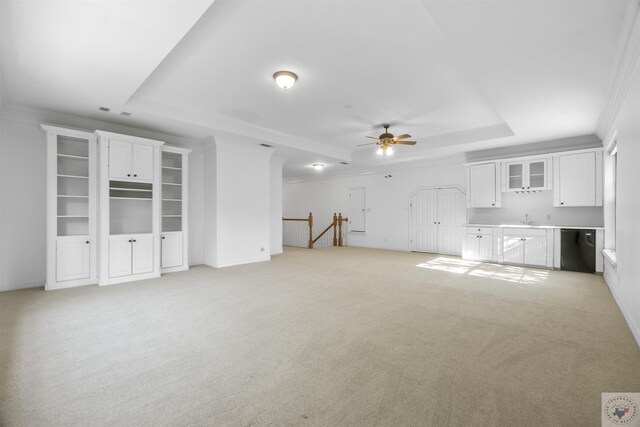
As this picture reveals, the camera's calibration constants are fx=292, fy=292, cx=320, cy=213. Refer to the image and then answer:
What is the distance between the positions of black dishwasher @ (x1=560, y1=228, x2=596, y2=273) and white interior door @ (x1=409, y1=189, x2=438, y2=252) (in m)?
3.13

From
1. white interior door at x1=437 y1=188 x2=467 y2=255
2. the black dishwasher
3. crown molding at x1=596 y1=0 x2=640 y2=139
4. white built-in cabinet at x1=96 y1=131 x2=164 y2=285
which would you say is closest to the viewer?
crown molding at x1=596 y1=0 x2=640 y2=139

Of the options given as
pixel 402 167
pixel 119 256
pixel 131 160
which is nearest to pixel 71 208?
pixel 119 256

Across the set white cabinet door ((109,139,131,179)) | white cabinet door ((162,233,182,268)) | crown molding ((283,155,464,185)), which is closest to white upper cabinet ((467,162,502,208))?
crown molding ((283,155,464,185))

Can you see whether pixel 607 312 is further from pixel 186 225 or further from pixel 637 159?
pixel 186 225

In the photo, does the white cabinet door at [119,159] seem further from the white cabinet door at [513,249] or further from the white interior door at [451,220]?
the white cabinet door at [513,249]

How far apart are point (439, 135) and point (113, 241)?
714cm

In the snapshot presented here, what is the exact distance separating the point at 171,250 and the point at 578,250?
8281 millimetres

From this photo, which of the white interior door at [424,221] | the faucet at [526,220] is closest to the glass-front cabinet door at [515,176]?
the faucet at [526,220]

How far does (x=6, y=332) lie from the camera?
2967 mm

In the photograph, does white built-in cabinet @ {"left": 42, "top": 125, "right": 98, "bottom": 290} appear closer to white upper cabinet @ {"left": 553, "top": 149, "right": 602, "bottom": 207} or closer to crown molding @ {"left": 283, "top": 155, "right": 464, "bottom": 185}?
crown molding @ {"left": 283, "top": 155, "right": 464, "bottom": 185}

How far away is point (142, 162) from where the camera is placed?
5.29m

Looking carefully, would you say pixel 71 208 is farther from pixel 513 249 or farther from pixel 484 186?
pixel 513 249

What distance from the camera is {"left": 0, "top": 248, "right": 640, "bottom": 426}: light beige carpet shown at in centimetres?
180

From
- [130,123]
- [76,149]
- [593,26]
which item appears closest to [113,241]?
[76,149]
